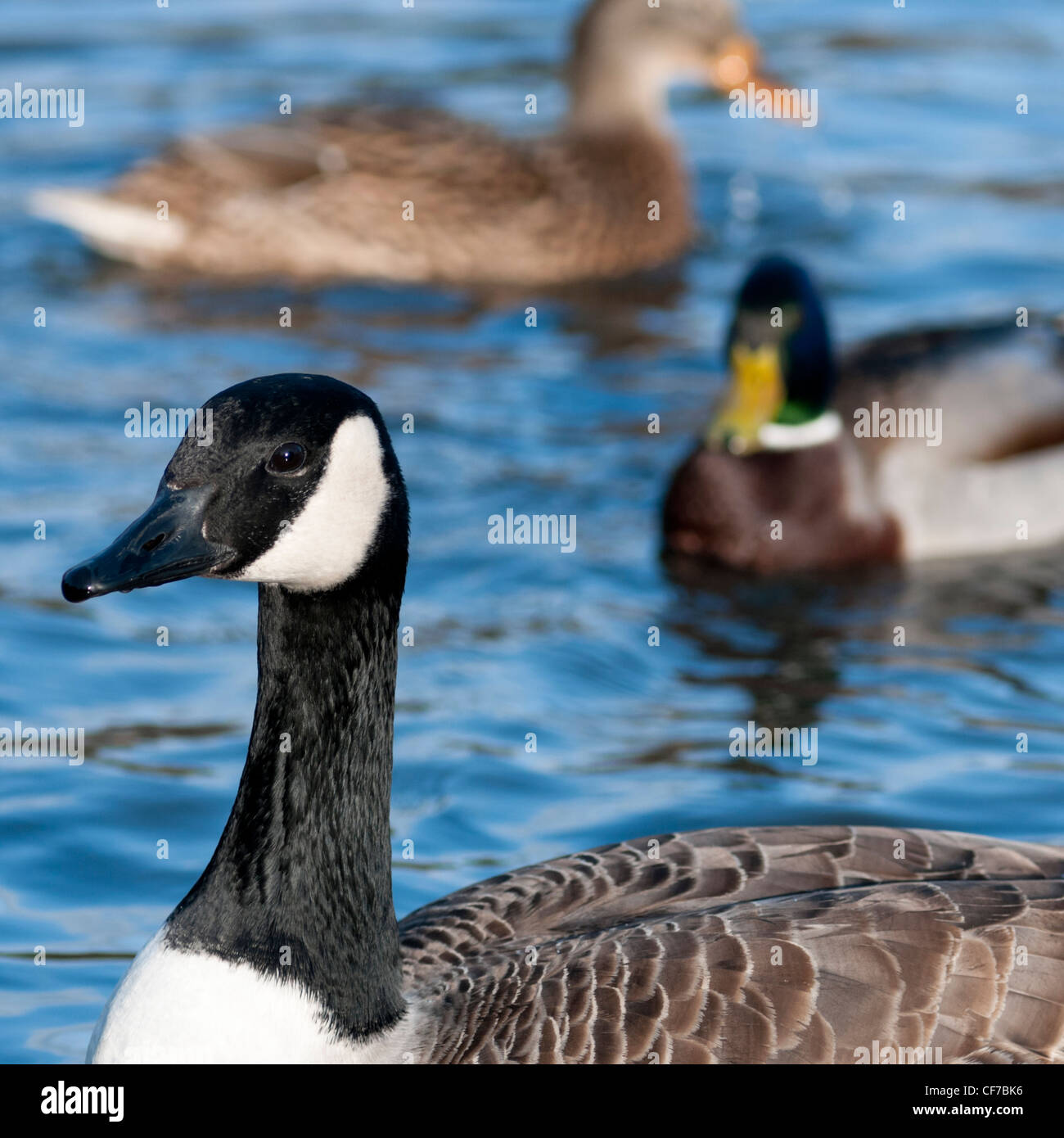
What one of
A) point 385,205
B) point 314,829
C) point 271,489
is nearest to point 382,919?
point 314,829

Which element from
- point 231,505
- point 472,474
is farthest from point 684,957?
point 472,474

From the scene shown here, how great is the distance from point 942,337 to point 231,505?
6675 mm

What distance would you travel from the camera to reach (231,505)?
→ 4.84m

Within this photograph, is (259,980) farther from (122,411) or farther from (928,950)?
(122,411)

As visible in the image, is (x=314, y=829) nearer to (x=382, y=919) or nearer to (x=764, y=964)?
(x=382, y=919)

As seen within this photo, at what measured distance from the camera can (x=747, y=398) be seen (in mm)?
10227

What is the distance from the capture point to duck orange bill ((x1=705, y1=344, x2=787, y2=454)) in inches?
403

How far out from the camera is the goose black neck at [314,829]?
508 centimetres

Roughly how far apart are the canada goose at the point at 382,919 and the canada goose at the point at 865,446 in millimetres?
4823

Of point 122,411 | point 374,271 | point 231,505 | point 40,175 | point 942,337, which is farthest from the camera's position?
point 40,175

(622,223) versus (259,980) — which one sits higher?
(622,223)

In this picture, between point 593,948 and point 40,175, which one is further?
point 40,175

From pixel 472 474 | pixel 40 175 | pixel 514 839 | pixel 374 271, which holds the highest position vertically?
pixel 40 175

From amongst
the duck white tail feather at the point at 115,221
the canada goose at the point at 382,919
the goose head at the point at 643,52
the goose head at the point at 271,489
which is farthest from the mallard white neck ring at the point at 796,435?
the goose head at the point at 271,489
